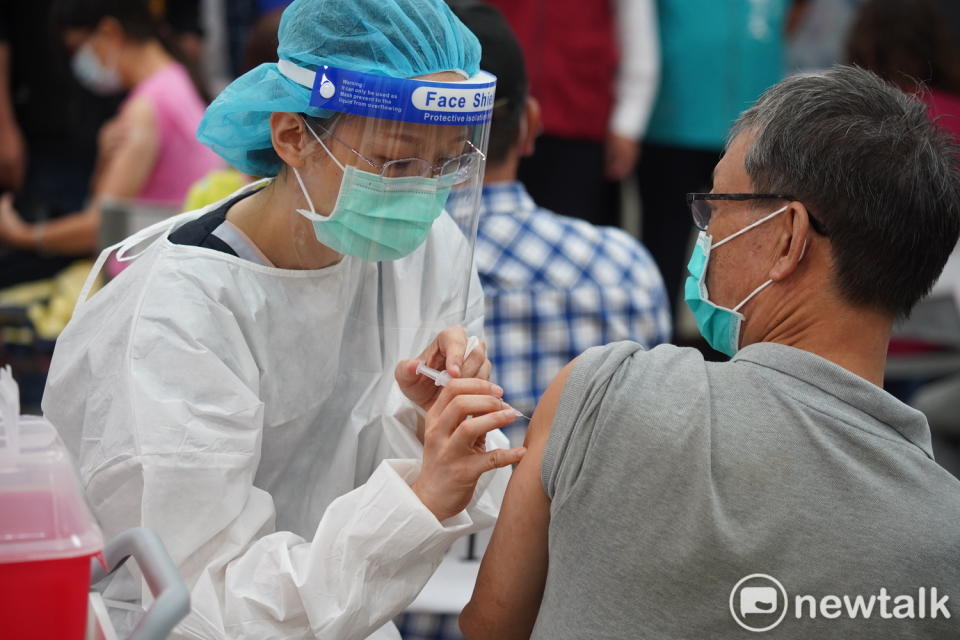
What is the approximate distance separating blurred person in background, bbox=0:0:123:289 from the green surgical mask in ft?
12.3

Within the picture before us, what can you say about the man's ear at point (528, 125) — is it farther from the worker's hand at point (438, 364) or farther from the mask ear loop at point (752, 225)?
the mask ear loop at point (752, 225)

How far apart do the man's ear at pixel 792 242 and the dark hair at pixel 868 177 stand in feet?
0.06

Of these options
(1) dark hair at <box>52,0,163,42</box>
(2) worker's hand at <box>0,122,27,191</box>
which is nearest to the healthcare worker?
(1) dark hair at <box>52,0,163,42</box>

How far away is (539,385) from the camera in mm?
2688

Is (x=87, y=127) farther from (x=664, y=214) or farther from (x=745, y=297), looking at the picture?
(x=745, y=297)

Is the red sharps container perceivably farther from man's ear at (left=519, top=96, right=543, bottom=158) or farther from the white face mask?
the white face mask

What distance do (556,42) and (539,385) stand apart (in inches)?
77.2

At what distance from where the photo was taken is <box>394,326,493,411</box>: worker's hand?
1825 mm

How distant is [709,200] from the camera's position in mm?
1698

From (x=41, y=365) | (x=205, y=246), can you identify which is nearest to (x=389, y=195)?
(x=205, y=246)

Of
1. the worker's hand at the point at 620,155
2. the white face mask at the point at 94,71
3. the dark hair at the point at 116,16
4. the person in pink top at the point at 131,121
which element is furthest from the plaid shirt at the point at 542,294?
the white face mask at the point at 94,71

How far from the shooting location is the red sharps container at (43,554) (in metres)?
1.27

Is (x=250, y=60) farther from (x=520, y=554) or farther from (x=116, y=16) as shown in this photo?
(x=520, y=554)

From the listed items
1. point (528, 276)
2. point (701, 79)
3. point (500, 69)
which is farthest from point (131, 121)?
point (528, 276)
